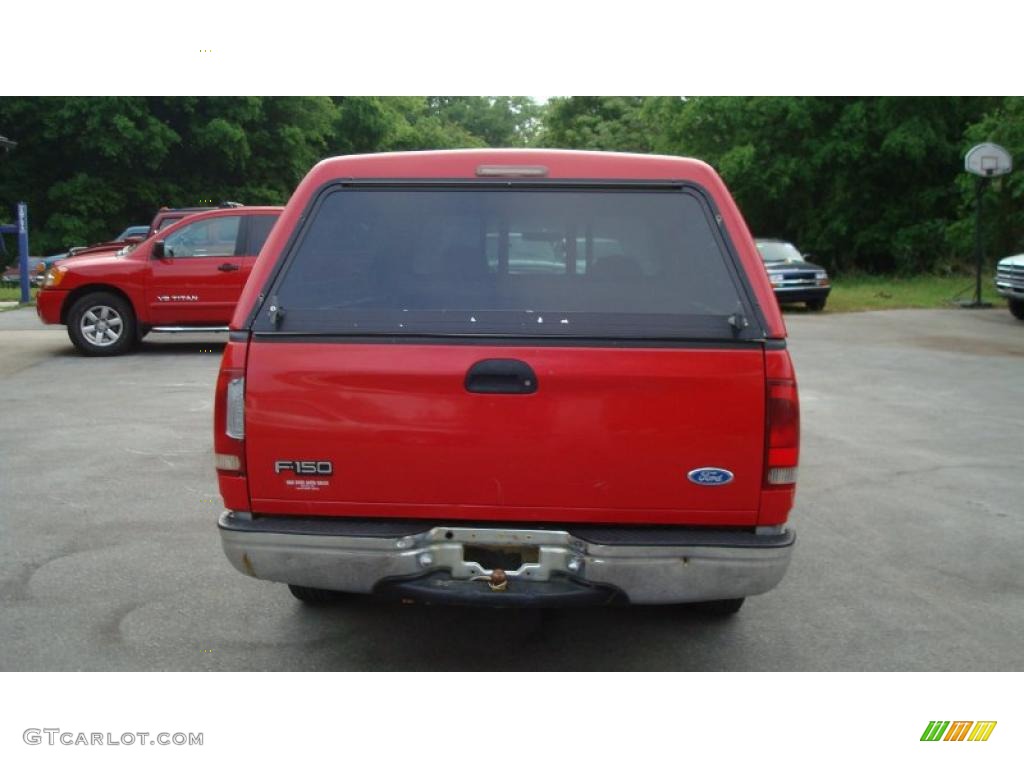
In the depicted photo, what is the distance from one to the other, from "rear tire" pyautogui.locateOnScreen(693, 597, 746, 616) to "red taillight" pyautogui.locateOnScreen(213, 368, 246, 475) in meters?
2.22

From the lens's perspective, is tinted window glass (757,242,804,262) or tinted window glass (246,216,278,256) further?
tinted window glass (757,242,804,262)

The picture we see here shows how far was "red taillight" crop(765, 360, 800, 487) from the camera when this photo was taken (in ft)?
12.5

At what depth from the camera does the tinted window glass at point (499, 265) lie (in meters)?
3.93

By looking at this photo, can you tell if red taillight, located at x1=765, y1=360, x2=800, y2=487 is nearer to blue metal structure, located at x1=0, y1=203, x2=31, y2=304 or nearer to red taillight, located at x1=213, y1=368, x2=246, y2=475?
red taillight, located at x1=213, y1=368, x2=246, y2=475

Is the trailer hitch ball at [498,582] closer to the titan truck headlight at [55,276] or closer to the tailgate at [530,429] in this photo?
the tailgate at [530,429]

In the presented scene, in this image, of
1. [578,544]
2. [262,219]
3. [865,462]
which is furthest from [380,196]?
[262,219]

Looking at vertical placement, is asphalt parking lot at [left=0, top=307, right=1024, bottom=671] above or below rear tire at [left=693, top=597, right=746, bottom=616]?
below

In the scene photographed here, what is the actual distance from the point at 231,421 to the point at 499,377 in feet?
3.25

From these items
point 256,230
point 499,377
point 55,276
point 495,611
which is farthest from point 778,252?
point 499,377

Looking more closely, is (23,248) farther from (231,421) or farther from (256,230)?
(231,421)

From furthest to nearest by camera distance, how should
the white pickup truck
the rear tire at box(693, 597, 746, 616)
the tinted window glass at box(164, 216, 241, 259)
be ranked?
1. the white pickup truck
2. the tinted window glass at box(164, 216, 241, 259)
3. the rear tire at box(693, 597, 746, 616)

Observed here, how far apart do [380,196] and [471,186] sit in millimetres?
353

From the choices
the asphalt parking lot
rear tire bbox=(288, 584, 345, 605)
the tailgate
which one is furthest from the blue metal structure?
the tailgate

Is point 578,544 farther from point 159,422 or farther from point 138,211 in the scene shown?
point 138,211
